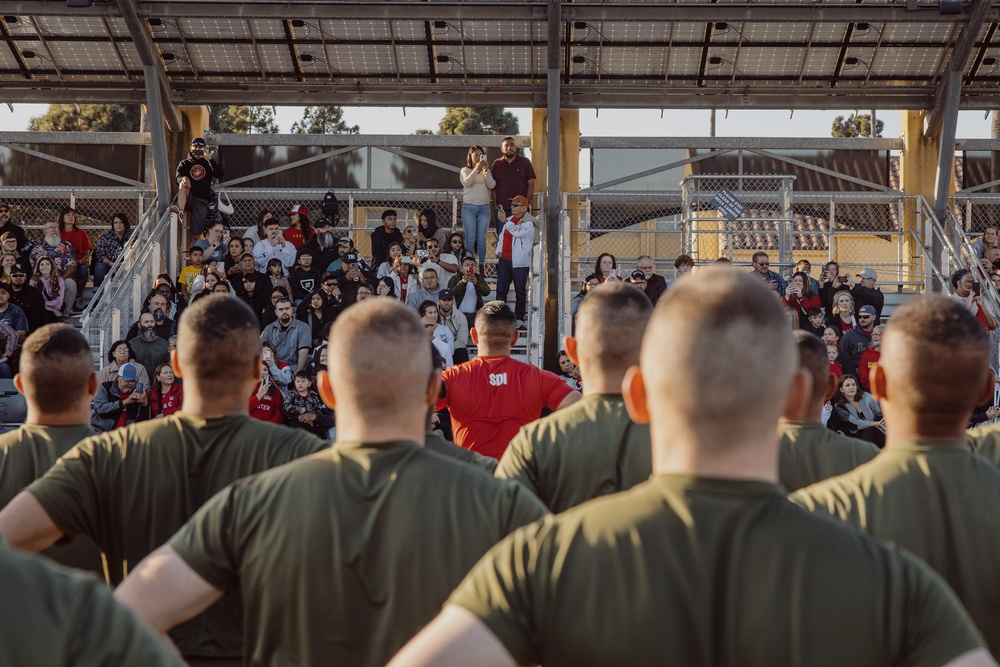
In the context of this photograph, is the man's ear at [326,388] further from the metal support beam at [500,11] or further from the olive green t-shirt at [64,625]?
the metal support beam at [500,11]

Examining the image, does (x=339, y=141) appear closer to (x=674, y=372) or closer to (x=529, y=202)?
(x=529, y=202)

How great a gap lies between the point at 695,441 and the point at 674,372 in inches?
4.9

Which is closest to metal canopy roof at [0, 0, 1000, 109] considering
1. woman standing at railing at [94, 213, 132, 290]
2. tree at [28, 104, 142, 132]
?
woman standing at railing at [94, 213, 132, 290]

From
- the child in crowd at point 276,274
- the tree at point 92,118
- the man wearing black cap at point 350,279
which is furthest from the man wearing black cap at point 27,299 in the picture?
the tree at point 92,118

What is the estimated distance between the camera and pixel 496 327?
6.92 meters

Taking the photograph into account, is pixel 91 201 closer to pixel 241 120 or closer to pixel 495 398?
pixel 495 398

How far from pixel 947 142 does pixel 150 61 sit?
480 inches

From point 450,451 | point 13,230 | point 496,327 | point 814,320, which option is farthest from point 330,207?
point 450,451

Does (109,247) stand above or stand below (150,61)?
below

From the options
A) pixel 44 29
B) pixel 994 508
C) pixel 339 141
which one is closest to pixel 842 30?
pixel 339 141

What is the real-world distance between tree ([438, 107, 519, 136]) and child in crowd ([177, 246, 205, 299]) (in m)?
28.6

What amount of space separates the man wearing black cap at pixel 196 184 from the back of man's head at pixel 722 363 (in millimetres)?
15968

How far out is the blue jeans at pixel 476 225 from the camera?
54.3 ft

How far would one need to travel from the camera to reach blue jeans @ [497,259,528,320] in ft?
51.2
